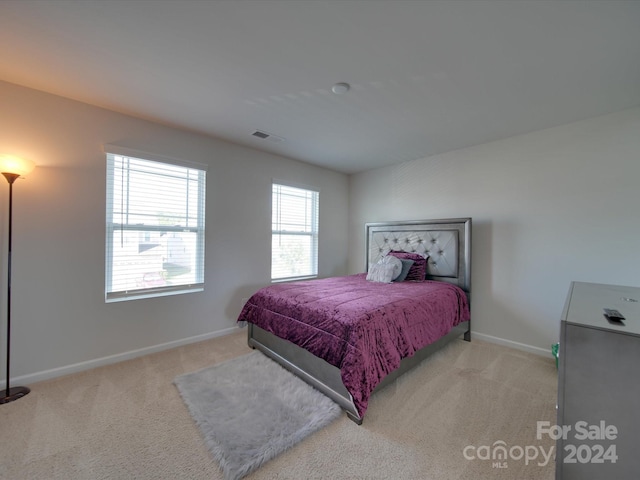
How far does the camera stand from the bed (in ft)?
5.92

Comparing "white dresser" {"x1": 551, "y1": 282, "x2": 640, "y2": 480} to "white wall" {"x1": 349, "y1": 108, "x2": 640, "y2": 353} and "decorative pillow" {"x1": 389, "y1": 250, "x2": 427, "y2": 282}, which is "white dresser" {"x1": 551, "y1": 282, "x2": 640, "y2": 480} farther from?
"decorative pillow" {"x1": 389, "y1": 250, "x2": 427, "y2": 282}

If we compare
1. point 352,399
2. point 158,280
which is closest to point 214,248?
point 158,280

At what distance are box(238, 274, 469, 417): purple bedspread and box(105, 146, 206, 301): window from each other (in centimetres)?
98

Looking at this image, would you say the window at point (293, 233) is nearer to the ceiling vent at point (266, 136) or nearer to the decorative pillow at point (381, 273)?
the ceiling vent at point (266, 136)

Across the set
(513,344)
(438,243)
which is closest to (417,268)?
(438,243)

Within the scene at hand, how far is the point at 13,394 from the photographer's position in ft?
6.44

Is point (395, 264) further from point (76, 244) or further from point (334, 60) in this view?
point (76, 244)

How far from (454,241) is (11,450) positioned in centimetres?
411

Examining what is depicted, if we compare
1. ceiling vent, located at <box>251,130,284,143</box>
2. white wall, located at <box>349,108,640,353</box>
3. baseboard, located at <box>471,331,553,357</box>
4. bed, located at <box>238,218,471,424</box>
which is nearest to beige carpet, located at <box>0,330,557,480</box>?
bed, located at <box>238,218,471,424</box>

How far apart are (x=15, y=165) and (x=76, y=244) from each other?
74 centimetres

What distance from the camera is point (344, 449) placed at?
4.98 ft

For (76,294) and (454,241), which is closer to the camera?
(76,294)

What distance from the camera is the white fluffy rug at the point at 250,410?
1.47m

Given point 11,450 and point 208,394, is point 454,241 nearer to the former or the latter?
point 208,394
